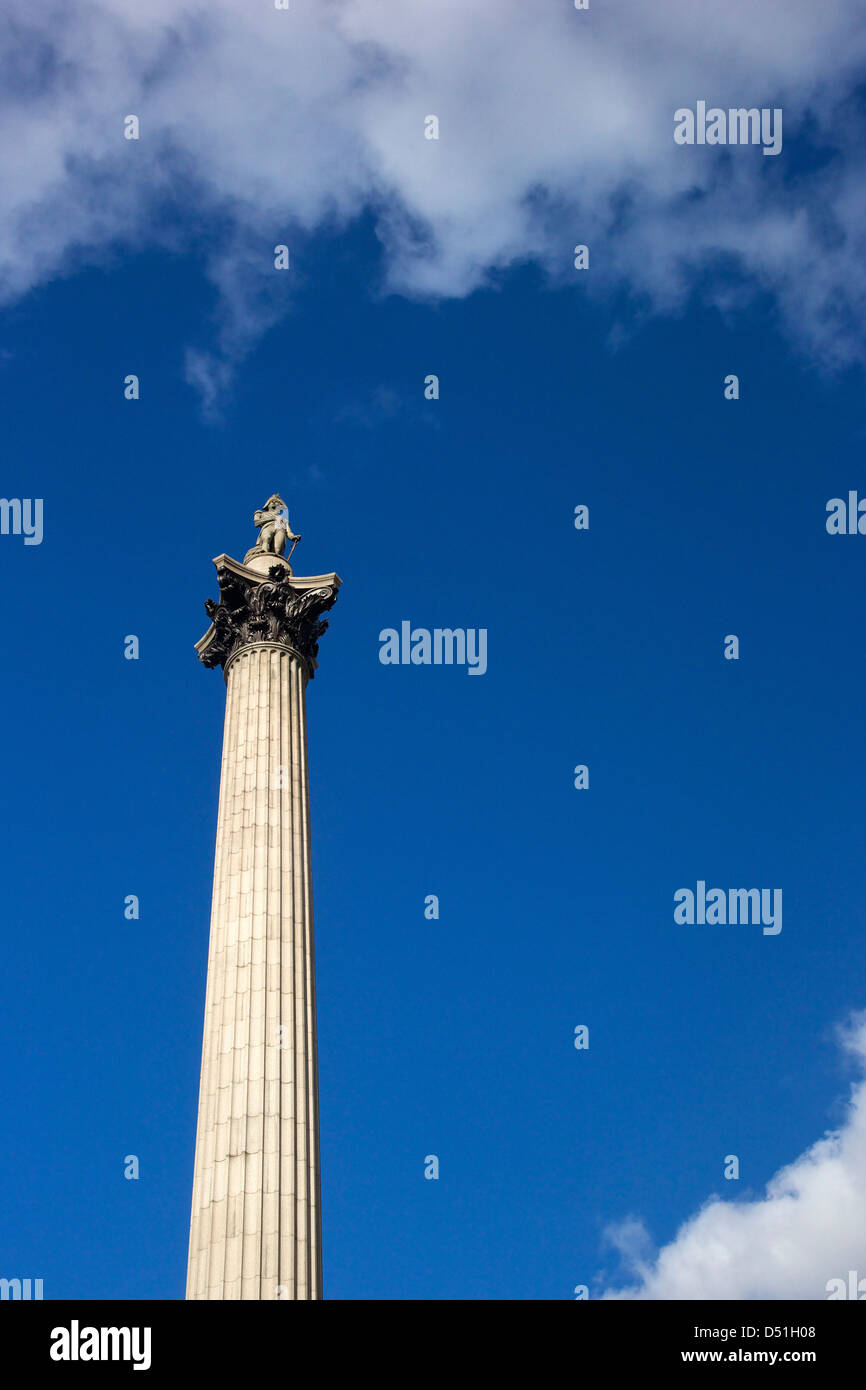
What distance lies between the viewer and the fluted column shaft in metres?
30.3

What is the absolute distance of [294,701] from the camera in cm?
4059

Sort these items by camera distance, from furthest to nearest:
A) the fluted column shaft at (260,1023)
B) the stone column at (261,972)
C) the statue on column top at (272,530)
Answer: the statue on column top at (272,530), the stone column at (261,972), the fluted column shaft at (260,1023)

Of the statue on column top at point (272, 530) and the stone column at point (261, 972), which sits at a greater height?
the statue on column top at point (272, 530)

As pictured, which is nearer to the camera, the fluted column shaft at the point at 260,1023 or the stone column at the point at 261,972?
the fluted column shaft at the point at 260,1023

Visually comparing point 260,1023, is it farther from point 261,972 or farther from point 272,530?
point 272,530

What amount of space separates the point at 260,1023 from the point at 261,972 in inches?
51.6

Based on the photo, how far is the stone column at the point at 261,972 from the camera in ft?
99.8

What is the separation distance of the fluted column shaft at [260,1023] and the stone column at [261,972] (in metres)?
0.03

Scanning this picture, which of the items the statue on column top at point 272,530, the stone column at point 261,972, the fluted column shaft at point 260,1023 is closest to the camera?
the fluted column shaft at point 260,1023

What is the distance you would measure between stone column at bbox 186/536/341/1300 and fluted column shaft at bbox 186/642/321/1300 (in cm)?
3
